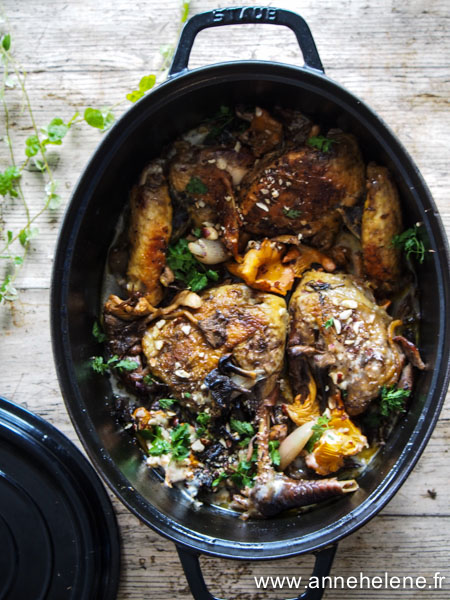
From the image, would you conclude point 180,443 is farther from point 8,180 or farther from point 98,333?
point 8,180

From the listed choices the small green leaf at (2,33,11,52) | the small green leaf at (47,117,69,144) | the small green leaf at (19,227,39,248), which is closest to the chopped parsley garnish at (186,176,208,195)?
the small green leaf at (47,117,69,144)

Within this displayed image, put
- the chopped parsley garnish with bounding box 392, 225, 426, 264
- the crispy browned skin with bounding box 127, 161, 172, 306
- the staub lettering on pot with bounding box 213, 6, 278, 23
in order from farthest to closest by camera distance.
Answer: the crispy browned skin with bounding box 127, 161, 172, 306 → the chopped parsley garnish with bounding box 392, 225, 426, 264 → the staub lettering on pot with bounding box 213, 6, 278, 23

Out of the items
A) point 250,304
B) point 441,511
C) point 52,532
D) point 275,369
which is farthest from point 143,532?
point 441,511

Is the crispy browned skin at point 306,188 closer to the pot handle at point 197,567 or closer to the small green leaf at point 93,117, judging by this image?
the small green leaf at point 93,117

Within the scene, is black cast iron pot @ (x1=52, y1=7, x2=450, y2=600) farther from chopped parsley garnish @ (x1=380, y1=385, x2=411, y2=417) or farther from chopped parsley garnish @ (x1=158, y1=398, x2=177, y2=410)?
chopped parsley garnish @ (x1=158, y1=398, x2=177, y2=410)

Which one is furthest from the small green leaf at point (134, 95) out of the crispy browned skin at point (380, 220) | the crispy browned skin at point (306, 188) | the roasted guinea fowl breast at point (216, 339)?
the crispy browned skin at point (380, 220)

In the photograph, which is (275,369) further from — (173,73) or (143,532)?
(173,73)
